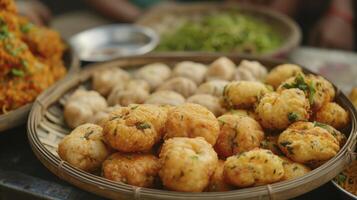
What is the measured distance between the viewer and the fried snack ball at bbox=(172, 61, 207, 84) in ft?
10.0

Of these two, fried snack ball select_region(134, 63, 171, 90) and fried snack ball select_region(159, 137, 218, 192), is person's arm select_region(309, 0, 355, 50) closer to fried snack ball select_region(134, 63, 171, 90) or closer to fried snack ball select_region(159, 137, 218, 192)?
fried snack ball select_region(134, 63, 171, 90)

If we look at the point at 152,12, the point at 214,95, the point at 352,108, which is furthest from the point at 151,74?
the point at 152,12

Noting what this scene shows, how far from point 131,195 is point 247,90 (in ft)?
2.98

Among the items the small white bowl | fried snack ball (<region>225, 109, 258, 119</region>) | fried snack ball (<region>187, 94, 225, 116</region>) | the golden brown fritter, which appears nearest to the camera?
fried snack ball (<region>225, 109, 258, 119</region>)

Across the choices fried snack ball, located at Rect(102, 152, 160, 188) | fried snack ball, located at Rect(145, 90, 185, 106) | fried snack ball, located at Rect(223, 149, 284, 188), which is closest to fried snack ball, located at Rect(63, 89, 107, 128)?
fried snack ball, located at Rect(145, 90, 185, 106)

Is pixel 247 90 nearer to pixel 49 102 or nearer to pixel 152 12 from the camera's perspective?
pixel 49 102

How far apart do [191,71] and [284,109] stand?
1.01 metres

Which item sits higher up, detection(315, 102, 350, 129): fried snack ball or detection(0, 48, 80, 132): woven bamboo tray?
detection(315, 102, 350, 129): fried snack ball

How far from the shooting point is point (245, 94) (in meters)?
2.45

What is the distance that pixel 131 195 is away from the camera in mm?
1969

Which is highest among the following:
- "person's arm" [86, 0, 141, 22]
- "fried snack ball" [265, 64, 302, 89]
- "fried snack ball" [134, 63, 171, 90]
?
"fried snack ball" [265, 64, 302, 89]

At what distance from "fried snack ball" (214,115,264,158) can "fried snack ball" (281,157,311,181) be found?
7.3 inches

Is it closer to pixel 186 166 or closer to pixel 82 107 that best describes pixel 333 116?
pixel 186 166

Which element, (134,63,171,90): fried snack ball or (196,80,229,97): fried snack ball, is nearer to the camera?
(196,80,229,97): fried snack ball
